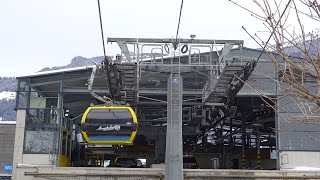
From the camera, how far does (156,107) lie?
2306cm

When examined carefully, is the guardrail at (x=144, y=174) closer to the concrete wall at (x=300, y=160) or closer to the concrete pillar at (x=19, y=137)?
the concrete wall at (x=300, y=160)

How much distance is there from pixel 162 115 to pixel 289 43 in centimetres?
2051

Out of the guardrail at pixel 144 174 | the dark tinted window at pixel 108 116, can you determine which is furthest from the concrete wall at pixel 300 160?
the dark tinted window at pixel 108 116

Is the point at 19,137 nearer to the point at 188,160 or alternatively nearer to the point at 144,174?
the point at 144,174

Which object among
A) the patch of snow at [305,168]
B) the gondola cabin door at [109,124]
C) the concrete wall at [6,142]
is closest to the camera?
the gondola cabin door at [109,124]

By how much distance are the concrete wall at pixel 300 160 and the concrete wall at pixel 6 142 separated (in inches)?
1277

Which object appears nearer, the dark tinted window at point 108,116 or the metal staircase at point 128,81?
the metal staircase at point 128,81

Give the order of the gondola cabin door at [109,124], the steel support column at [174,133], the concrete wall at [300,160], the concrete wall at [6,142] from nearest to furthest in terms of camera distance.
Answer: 1. the steel support column at [174,133]
2. the gondola cabin door at [109,124]
3. the concrete wall at [300,160]
4. the concrete wall at [6,142]

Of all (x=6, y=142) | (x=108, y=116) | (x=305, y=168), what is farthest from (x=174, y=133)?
(x=6, y=142)

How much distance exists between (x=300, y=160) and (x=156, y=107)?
6543 millimetres

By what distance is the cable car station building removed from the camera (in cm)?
1448

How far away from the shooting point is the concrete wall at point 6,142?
47906mm

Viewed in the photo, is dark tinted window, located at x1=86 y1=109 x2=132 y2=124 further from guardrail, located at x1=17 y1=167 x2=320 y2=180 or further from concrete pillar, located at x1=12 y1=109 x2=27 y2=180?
concrete pillar, located at x1=12 y1=109 x2=27 y2=180

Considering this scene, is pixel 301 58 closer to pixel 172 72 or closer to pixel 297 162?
pixel 172 72
